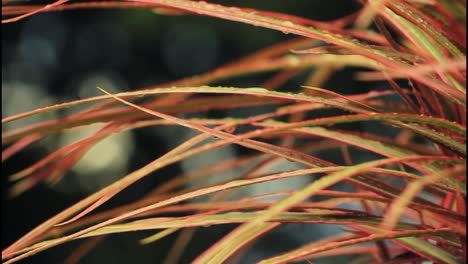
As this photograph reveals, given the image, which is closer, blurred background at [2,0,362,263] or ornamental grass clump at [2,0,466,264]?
ornamental grass clump at [2,0,466,264]

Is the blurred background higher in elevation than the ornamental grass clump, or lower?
lower

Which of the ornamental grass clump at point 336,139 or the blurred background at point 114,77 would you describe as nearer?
the ornamental grass clump at point 336,139

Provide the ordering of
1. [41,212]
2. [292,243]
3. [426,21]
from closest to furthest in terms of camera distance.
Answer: [426,21] < [41,212] < [292,243]

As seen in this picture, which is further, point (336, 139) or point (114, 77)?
point (114, 77)

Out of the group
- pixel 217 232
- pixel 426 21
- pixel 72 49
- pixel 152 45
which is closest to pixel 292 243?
pixel 217 232

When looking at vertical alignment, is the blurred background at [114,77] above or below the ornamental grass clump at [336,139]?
below

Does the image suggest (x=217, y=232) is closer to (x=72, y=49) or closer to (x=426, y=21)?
(x=72, y=49)

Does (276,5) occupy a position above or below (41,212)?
above

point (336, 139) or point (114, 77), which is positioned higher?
point (336, 139)
